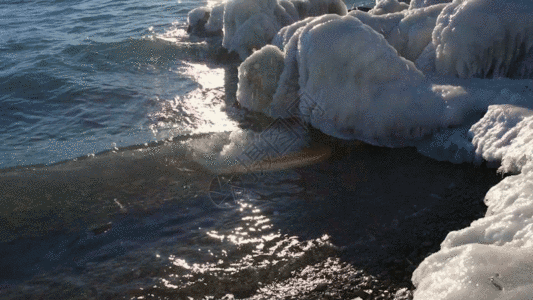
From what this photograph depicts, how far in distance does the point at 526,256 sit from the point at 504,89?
3.19m

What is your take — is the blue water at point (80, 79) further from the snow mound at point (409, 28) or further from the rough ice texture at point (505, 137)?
the rough ice texture at point (505, 137)

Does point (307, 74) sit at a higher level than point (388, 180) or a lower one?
higher

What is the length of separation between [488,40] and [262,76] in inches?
112

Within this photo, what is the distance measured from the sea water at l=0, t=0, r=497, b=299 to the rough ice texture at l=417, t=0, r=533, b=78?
1.69m

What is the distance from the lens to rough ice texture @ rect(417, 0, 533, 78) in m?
A: 5.58

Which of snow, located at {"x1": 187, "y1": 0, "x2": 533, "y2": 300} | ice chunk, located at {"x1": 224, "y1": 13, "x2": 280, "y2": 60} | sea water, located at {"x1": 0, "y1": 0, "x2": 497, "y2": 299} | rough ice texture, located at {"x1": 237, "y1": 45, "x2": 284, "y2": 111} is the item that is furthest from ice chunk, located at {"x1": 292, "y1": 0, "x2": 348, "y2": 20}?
rough ice texture, located at {"x1": 237, "y1": 45, "x2": 284, "y2": 111}

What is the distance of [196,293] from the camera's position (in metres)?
3.24

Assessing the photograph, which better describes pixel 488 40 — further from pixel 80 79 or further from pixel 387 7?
pixel 80 79

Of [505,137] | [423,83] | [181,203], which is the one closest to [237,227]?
[181,203]

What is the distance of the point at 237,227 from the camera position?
157 inches

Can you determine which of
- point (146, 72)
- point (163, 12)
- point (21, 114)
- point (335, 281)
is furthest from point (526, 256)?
point (163, 12)

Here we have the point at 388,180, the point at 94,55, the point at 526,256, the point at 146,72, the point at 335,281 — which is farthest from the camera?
the point at 94,55

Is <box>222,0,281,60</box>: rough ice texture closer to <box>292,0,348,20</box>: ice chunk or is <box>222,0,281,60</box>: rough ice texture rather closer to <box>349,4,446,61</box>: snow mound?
<box>292,0,348,20</box>: ice chunk

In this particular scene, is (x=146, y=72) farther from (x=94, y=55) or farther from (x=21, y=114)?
(x=21, y=114)
